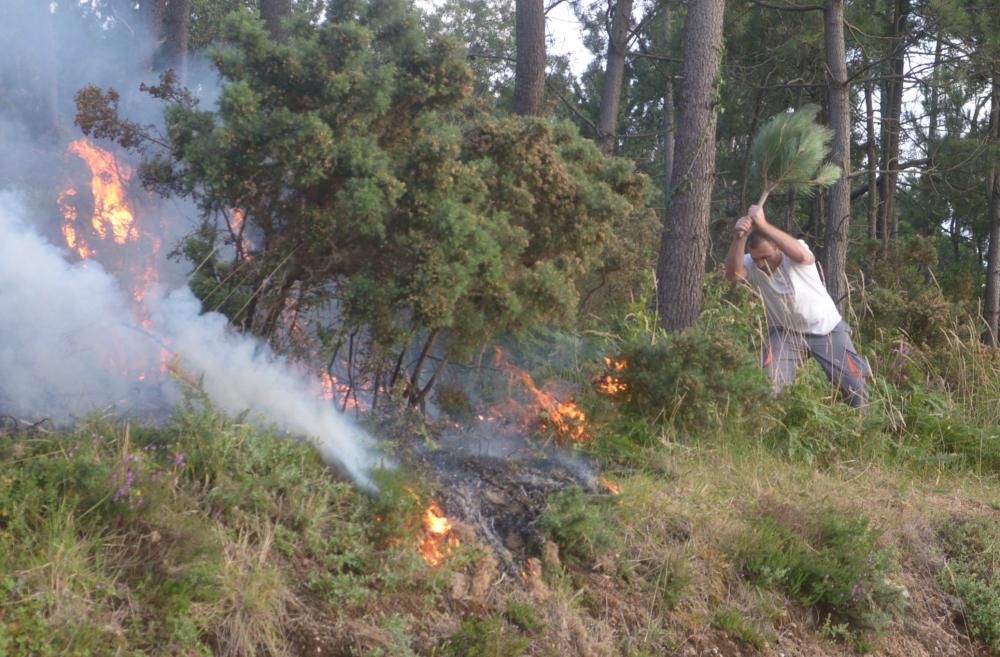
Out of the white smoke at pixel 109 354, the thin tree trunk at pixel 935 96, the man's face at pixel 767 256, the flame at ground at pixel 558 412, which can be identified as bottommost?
the flame at ground at pixel 558 412

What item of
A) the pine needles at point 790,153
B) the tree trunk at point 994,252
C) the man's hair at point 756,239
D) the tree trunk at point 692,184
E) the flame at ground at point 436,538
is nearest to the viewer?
the flame at ground at point 436,538

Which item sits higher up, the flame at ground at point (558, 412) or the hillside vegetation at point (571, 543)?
the flame at ground at point (558, 412)

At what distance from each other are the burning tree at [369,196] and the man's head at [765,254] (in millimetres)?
2128

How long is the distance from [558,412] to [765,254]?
2625 mm

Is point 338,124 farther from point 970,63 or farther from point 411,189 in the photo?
point 970,63

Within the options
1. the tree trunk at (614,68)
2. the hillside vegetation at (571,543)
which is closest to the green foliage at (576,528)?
the hillside vegetation at (571,543)

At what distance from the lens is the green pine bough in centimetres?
756

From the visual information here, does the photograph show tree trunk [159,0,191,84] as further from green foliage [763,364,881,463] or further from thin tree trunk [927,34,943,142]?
thin tree trunk [927,34,943,142]

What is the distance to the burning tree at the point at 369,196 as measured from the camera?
17.6 ft

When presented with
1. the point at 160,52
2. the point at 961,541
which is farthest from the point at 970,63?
the point at 160,52

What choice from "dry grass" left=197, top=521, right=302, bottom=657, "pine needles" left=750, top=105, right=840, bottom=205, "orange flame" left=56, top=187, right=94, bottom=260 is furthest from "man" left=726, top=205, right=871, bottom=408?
"dry grass" left=197, top=521, right=302, bottom=657

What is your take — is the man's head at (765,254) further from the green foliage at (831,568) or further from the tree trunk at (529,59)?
the green foliage at (831,568)

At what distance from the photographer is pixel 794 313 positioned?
25.8ft

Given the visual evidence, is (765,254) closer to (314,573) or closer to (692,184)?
(692,184)
